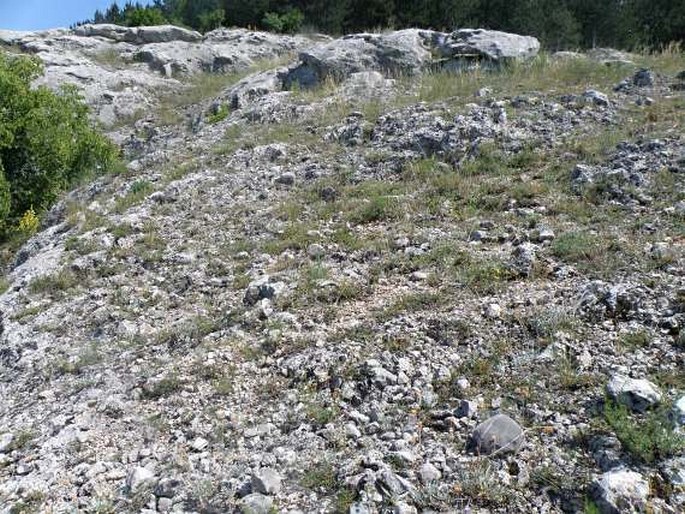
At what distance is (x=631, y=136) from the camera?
28.4 ft

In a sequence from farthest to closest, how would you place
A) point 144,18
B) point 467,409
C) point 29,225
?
point 144,18 → point 29,225 → point 467,409

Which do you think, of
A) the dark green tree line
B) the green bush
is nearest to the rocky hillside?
Answer: the green bush

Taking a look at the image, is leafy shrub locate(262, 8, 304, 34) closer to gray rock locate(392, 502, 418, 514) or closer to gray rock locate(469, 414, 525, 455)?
gray rock locate(469, 414, 525, 455)

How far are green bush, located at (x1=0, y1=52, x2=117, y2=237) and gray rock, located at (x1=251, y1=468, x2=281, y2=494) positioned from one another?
29.3 feet

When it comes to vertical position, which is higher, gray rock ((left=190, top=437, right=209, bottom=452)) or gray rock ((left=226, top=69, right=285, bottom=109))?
gray rock ((left=226, top=69, right=285, bottom=109))

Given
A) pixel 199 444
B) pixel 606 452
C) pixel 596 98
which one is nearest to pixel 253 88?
pixel 596 98

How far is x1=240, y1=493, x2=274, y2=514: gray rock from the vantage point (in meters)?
3.73

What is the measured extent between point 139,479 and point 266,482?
947 mm

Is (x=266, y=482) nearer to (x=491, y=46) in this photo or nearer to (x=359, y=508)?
(x=359, y=508)

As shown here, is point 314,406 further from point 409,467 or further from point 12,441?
point 12,441

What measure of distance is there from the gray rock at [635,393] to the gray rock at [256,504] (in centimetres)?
240

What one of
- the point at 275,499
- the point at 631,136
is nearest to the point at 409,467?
the point at 275,499

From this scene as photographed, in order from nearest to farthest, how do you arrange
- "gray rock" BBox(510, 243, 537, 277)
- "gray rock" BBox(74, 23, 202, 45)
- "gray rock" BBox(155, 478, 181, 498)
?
"gray rock" BBox(155, 478, 181, 498)
"gray rock" BBox(510, 243, 537, 277)
"gray rock" BBox(74, 23, 202, 45)

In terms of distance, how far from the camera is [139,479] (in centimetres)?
416
